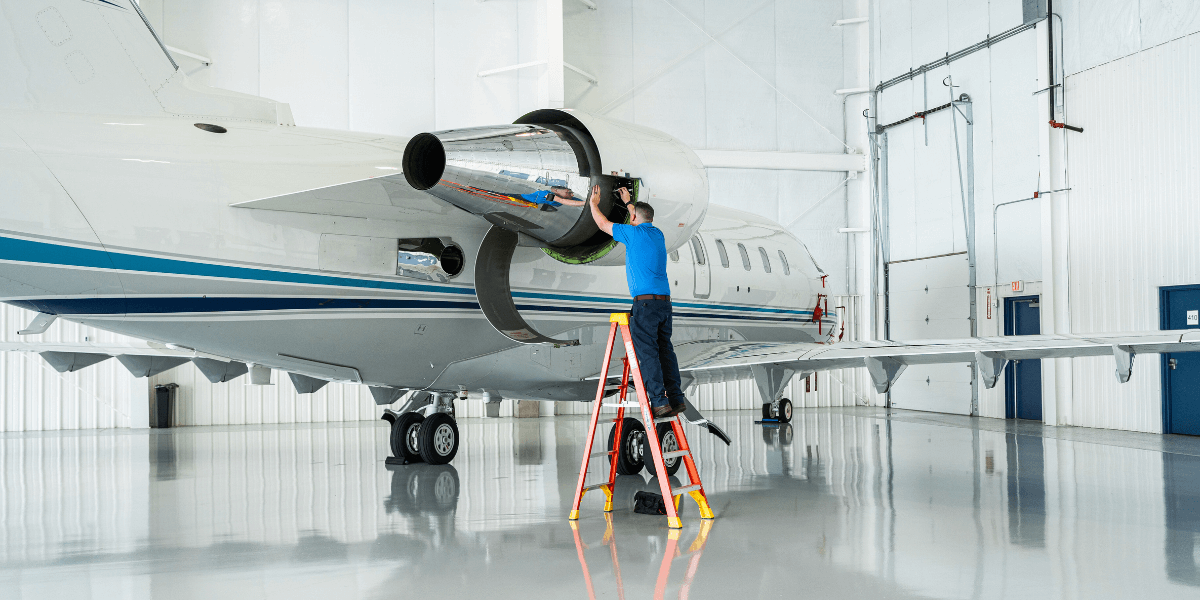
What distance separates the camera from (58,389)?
60.4ft

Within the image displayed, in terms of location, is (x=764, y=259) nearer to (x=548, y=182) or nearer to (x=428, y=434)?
(x=428, y=434)

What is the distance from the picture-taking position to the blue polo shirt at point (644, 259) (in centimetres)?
698

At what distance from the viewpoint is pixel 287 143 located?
7.61 meters

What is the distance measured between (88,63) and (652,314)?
15.5ft

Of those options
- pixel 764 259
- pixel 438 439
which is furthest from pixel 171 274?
pixel 764 259

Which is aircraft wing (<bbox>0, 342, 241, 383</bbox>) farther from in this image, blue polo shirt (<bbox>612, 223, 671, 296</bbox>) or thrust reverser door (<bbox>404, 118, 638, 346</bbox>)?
blue polo shirt (<bbox>612, 223, 671, 296</bbox>)

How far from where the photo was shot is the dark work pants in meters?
6.88

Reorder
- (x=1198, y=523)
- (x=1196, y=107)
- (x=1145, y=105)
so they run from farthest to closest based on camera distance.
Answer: (x=1145, y=105) → (x=1196, y=107) → (x=1198, y=523)

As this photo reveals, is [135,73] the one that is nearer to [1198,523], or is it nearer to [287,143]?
[287,143]

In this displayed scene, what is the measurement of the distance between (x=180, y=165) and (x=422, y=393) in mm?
5210

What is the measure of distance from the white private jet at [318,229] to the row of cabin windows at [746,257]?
2.64 meters

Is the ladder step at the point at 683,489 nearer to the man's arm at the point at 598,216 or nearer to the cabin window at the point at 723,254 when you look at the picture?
the man's arm at the point at 598,216

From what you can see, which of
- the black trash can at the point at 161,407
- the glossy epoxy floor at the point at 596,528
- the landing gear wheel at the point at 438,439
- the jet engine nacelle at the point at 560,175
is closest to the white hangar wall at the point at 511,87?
the black trash can at the point at 161,407

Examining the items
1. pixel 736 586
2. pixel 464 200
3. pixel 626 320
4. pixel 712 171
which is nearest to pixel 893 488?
pixel 626 320
